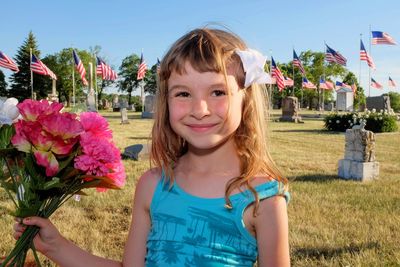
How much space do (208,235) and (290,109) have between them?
29.7 metres

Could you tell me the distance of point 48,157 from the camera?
4.45 ft

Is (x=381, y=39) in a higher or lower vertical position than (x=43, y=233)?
higher

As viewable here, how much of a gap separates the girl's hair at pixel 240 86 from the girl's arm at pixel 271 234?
0.05m

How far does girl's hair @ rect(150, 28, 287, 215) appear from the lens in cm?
169

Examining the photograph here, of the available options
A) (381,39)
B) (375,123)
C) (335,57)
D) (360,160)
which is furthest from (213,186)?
(335,57)

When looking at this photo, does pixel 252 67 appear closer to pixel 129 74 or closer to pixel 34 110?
pixel 34 110

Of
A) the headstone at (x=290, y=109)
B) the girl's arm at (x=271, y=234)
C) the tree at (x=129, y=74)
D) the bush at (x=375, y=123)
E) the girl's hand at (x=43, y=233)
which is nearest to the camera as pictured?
the girl's hand at (x=43, y=233)

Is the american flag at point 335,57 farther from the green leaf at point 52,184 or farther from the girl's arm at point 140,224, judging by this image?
the green leaf at point 52,184

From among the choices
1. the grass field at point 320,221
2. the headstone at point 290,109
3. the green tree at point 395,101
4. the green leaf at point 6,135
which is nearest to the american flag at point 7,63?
the headstone at point 290,109

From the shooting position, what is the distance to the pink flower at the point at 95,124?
A: 4.82ft

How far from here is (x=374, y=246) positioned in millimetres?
4320

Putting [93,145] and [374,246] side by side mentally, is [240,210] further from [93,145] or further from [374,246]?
[374,246]

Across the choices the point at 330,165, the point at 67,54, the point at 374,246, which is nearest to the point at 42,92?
the point at 67,54

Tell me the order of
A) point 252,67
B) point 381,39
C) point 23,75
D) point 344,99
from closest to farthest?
point 252,67 → point 381,39 → point 344,99 → point 23,75
